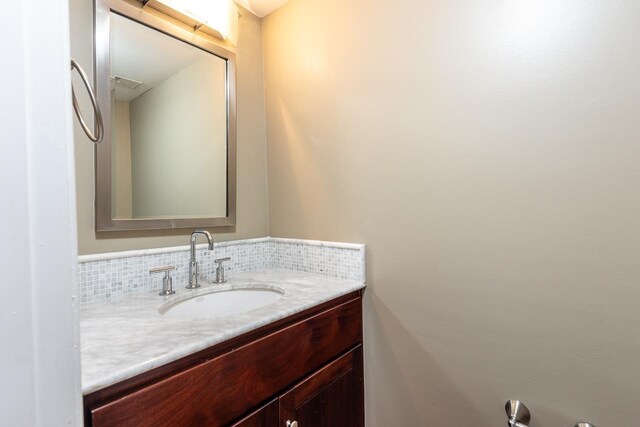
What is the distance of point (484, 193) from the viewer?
100 cm

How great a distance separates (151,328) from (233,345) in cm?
21

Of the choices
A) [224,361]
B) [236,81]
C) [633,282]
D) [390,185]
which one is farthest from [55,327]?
[236,81]

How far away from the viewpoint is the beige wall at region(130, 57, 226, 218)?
1.20m

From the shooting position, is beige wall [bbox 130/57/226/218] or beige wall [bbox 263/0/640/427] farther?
beige wall [bbox 130/57/226/218]

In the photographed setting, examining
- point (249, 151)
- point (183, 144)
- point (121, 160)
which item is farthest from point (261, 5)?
point (121, 160)

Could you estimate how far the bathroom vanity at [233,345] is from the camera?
630 millimetres

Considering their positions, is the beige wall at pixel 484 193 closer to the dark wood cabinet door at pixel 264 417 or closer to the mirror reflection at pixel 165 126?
the mirror reflection at pixel 165 126

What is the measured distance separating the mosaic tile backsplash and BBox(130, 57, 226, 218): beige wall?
0.55 ft

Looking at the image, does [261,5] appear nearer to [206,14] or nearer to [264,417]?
[206,14]

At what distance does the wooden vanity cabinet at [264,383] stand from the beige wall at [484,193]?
0.17 m

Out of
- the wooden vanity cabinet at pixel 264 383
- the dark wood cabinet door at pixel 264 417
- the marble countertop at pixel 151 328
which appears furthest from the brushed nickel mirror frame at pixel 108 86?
the dark wood cabinet door at pixel 264 417

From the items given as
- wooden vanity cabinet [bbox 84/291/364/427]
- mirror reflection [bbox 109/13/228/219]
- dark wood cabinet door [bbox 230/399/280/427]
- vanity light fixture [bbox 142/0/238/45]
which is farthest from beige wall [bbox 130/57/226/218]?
dark wood cabinet door [bbox 230/399/280/427]

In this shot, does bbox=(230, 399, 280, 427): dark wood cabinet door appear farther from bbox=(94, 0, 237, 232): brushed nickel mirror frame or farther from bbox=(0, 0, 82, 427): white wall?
bbox=(94, 0, 237, 232): brushed nickel mirror frame

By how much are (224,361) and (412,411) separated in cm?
81
